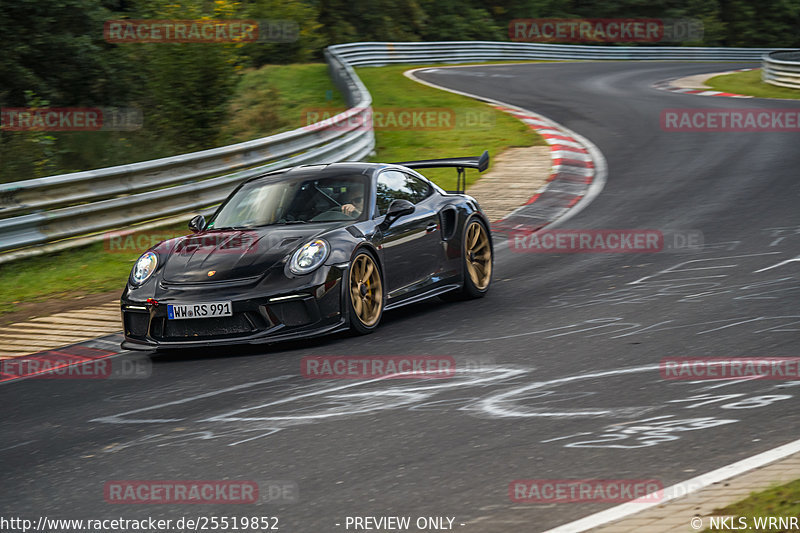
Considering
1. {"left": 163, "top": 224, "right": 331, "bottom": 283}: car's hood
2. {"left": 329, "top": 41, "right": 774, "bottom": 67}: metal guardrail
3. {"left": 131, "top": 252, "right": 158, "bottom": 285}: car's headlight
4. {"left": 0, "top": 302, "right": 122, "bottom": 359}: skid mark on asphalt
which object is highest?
{"left": 163, "top": 224, "right": 331, "bottom": 283}: car's hood

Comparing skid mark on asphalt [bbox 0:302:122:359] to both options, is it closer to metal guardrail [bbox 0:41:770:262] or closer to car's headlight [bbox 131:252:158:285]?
Result: car's headlight [bbox 131:252:158:285]

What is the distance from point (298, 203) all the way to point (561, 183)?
311 inches

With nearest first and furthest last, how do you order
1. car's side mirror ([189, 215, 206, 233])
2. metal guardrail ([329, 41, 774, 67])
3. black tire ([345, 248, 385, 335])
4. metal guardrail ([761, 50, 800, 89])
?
black tire ([345, 248, 385, 335])
car's side mirror ([189, 215, 206, 233])
metal guardrail ([761, 50, 800, 89])
metal guardrail ([329, 41, 774, 67])

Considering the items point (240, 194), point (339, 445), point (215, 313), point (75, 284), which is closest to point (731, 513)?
point (339, 445)

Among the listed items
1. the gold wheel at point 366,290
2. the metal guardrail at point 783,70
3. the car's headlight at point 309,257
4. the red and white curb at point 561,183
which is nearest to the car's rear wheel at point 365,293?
the gold wheel at point 366,290

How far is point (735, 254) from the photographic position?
407 inches

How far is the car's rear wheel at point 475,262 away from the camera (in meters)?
9.46

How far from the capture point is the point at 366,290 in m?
8.08

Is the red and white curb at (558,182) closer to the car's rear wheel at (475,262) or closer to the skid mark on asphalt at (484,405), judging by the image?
the car's rear wheel at (475,262)

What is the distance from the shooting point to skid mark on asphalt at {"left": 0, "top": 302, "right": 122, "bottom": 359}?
27.7 ft

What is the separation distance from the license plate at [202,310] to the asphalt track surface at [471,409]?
0.35m

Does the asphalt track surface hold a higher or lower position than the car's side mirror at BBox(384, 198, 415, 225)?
lower

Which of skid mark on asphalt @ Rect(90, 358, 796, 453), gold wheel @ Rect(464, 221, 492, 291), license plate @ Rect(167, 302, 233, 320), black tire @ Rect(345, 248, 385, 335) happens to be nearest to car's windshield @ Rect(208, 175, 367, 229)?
black tire @ Rect(345, 248, 385, 335)

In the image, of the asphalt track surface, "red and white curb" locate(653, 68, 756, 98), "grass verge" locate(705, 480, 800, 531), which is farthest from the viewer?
"red and white curb" locate(653, 68, 756, 98)
